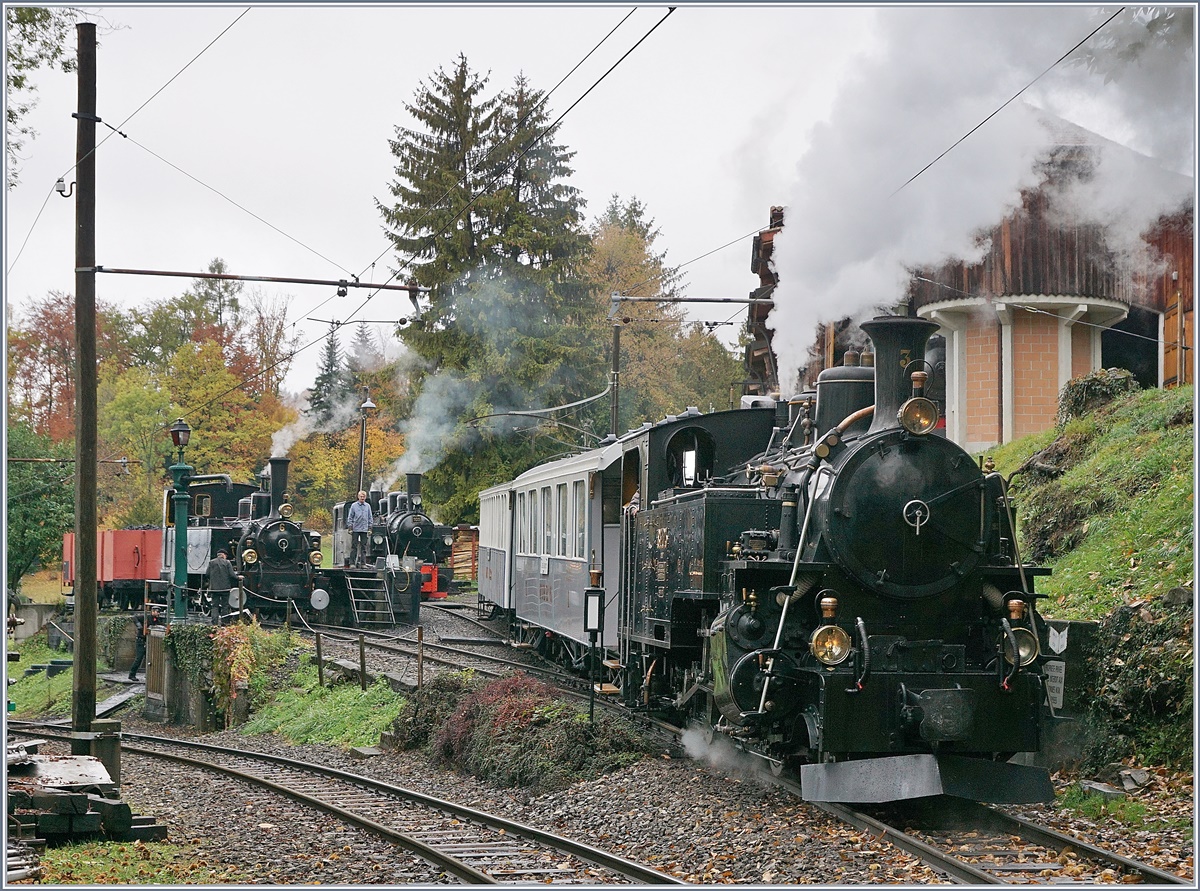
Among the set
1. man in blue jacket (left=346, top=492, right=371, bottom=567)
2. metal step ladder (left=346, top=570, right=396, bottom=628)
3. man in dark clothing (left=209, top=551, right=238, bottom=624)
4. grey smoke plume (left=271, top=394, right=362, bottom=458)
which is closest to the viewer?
man in dark clothing (left=209, top=551, right=238, bottom=624)

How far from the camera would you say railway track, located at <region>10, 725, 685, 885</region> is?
7.74 meters

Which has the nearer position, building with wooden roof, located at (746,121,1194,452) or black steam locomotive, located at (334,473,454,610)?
building with wooden roof, located at (746,121,1194,452)

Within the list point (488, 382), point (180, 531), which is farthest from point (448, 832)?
point (488, 382)

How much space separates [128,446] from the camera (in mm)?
45500

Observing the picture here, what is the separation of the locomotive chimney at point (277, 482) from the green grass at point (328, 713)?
929 centimetres

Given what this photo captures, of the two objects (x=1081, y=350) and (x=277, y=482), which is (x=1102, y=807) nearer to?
(x=1081, y=350)

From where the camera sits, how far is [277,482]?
27.6 m

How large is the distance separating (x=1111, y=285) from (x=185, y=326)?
43783 mm

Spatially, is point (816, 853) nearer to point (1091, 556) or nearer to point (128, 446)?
point (1091, 556)

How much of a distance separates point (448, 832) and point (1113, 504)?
8176mm

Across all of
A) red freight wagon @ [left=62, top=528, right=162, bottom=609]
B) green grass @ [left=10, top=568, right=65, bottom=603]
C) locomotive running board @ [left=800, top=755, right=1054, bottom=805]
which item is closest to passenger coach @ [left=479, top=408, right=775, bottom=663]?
locomotive running board @ [left=800, top=755, right=1054, bottom=805]

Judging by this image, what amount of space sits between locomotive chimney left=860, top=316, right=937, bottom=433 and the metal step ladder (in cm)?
1861

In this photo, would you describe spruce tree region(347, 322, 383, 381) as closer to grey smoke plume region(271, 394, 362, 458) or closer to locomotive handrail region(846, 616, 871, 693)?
grey smoke plume region(271, 394, 362, 458)

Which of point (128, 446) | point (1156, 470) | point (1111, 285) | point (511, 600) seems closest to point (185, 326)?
point (128, 446)
